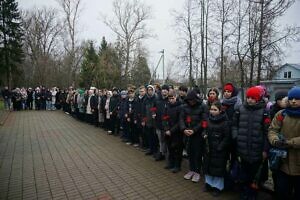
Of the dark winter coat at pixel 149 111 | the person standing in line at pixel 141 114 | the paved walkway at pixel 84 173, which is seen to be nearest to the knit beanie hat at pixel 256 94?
the paved walkway at pixel 84 173

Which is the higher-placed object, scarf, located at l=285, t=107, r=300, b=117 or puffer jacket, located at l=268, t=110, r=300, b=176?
scarf, located at l=285, t=107, r=300, b=117

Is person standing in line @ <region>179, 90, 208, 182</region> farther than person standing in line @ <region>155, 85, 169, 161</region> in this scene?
No

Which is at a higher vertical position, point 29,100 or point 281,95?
point 281,95

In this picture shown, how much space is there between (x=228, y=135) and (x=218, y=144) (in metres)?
0.24

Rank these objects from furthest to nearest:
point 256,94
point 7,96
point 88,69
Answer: point 88,69 → point 7,96 → point 256,94

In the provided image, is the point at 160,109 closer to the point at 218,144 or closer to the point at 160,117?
the point at 160,117

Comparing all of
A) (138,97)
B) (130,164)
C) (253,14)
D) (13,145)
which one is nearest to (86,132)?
(13,145)

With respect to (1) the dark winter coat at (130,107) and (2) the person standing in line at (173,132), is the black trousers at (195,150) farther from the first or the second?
(1) the dark winter coat at (130,107)

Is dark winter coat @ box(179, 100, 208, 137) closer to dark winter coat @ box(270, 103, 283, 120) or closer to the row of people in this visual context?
the row of people

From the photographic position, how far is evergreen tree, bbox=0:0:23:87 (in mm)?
36188

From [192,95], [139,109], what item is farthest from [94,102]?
[192,95]

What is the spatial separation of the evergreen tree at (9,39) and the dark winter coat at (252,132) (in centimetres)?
3767

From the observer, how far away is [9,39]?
1453 inches

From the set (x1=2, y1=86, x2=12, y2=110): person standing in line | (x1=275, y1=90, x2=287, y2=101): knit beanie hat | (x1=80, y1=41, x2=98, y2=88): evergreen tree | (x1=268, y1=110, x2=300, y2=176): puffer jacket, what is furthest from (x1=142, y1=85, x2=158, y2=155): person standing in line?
(x1=80, y1=41, x2=98, y2=88): evergreen tree
